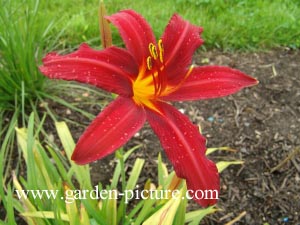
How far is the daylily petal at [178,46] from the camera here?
1.32 metres

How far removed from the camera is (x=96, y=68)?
1161 millimetres

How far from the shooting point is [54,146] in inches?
93.7

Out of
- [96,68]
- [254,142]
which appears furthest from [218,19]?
[96,68]

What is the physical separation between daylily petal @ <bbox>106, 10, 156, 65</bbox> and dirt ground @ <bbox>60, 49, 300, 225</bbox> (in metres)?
1.02

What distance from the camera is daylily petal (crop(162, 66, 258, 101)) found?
1295 mm

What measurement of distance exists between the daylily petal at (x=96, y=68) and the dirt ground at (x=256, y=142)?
1.04 meters

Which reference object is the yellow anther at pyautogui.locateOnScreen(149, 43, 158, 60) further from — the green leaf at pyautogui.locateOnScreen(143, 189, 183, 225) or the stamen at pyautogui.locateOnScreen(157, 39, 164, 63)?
the green leaf at pyautogui.locateOnScreen(143, 189, 183, 225)

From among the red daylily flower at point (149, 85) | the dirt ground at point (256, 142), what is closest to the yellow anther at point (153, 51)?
the red daylily flower at point (149, 85)

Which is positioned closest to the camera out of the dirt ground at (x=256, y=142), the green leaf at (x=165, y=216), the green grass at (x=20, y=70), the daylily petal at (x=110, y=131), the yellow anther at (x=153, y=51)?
the daylily petal at (x=110, y=131)

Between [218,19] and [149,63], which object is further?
[218,19]

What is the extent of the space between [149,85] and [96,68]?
0.18 metres

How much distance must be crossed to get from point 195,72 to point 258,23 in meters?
2.19

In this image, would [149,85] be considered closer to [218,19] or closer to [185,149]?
[185,149]

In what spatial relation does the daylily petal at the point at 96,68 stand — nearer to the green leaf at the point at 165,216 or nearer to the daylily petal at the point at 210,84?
the daylily petal at the point at 210,84
